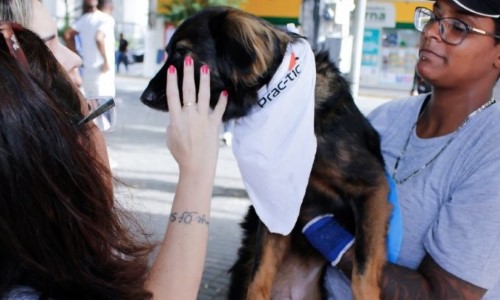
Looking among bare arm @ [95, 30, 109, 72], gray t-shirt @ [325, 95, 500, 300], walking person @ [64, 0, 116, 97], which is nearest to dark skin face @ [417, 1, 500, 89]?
gray t-shirt @ [325, 95, 500, 300]

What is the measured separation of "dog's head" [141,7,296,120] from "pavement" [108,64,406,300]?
1.60 feet

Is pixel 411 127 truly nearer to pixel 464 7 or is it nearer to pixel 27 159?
pixel 464 7

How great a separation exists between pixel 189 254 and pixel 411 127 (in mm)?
1129

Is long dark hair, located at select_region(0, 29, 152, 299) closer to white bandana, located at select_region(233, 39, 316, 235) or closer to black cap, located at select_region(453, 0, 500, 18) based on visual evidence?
white bandana, located at select_region(233, 39, 316, 235)

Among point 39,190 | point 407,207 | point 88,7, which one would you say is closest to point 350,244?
point 407,207

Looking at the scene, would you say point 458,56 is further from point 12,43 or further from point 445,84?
→ point 12,43

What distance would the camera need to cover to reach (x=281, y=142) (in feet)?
6.34

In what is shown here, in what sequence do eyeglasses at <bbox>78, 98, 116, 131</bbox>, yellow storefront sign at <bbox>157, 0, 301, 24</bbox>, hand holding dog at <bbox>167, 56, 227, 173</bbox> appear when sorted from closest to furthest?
eyeglasses at <bbox>78, 98, 116, 131</bbox> → hand holding dog at <bbox>167, 56, 227, 173</bbox> → yellow storefront sign at <bbox>157, 0, 301, 24</bbox>

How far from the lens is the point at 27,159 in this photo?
1.10 metres

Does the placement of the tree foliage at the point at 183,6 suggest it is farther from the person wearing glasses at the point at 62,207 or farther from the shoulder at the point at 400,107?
the person wearing glasses at the point at 62,207

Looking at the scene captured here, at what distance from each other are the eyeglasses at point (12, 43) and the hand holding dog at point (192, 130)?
421 mm

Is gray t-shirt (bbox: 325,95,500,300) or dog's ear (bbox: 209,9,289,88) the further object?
dog's ear (bbox: 209,9,289,88)

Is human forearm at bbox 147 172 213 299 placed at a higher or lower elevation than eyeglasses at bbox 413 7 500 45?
lower

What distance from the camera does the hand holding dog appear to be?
4.73 ft
